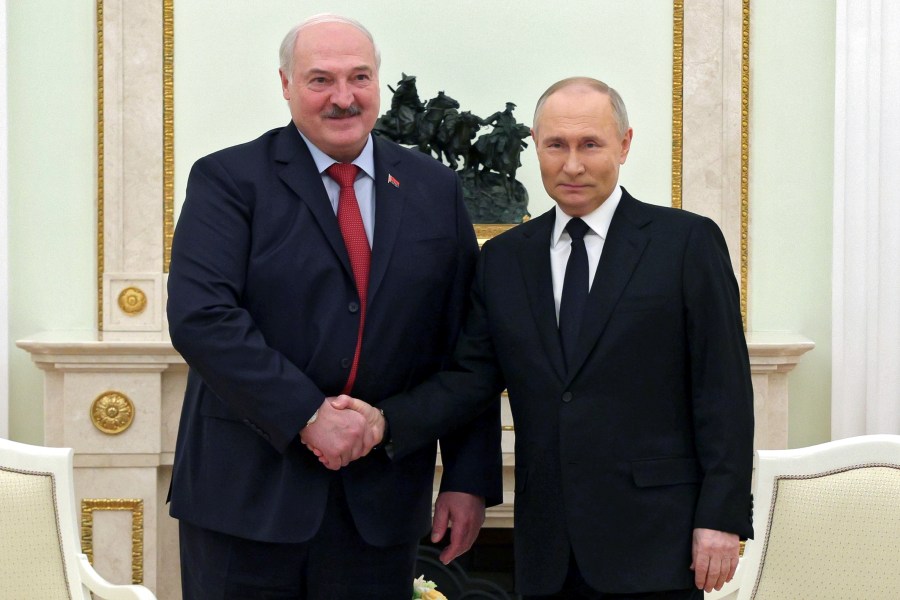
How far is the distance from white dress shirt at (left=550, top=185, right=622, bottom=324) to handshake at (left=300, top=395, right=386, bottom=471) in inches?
15.3

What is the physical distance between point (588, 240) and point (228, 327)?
666mm

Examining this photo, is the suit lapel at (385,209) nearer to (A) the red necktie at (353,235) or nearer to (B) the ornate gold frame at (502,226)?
(A) the red necktie at (353,235)

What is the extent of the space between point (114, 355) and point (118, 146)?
78 cm

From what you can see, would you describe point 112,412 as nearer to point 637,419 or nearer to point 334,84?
point 334,84

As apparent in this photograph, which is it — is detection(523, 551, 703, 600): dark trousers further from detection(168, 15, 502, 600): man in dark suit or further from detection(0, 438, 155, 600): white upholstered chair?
detection(0, 438, 155, 600): white upholstered chair

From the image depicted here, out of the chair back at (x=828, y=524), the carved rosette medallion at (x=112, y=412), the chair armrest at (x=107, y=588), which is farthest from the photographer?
the carved rosette medallion at (x=112, y=412)

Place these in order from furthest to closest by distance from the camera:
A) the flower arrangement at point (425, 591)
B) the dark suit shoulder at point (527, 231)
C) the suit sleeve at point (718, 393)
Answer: the flower arrangement at point (425, 591), the dark suit shoulder at point (527, 231), the suit sleeve at point (718, 393)

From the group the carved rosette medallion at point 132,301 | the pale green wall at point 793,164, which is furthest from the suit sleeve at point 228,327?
the pale green wall at point 793,164

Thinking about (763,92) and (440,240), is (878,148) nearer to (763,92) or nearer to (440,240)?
(763,92)

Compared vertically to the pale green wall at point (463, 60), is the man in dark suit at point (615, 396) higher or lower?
lower

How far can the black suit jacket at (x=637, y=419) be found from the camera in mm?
1979

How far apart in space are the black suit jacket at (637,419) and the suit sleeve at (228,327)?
0.68 feet

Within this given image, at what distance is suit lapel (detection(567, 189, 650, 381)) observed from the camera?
201 centimetres

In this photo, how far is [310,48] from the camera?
2.13m
